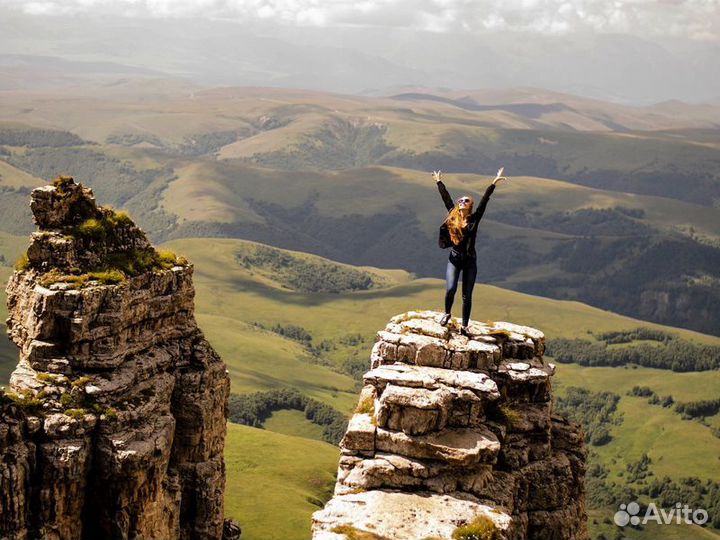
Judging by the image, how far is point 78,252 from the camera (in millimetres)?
53000

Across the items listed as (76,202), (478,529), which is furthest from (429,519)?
(76,202)

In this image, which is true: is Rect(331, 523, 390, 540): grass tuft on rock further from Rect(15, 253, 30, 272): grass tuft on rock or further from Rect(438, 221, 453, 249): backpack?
Rect(15, 253, 30, 272): grass tuft on rock

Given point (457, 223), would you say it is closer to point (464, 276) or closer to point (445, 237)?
point (445, 237)

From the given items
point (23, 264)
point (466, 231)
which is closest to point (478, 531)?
point (466, 231)

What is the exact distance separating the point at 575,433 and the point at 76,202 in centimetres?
3215

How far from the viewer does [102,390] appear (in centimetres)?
4897

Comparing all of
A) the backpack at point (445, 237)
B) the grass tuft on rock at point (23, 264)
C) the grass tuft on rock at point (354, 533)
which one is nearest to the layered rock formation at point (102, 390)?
the grass tuft on rock at point (23, 264)

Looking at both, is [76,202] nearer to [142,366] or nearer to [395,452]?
[142,366]

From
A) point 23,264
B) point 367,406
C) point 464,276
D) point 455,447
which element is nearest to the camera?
point 455,447

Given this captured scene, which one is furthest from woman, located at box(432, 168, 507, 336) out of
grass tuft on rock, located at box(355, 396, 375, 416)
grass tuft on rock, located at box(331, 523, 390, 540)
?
grass tuft on rock, located at box(331, 523, 390, 540)

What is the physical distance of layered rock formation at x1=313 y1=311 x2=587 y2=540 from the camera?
131 feet

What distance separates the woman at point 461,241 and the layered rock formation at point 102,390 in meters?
17.5

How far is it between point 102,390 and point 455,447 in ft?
64.5

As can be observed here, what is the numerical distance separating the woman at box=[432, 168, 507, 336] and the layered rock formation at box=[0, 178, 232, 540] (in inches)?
690
